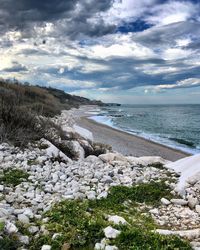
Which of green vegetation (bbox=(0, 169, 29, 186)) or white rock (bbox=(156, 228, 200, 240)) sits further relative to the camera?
green vegetation (bbox=(0, 169, 29, 186))

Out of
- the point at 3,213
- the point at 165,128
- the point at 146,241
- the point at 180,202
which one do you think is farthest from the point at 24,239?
the point at 165,128

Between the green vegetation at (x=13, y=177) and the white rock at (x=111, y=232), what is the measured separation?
2779mm

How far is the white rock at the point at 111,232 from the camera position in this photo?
4.15 metres

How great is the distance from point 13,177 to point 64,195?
1.43m

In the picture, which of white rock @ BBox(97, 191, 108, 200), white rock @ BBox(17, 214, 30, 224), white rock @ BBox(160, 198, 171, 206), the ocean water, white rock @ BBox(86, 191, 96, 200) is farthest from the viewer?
the ocean water

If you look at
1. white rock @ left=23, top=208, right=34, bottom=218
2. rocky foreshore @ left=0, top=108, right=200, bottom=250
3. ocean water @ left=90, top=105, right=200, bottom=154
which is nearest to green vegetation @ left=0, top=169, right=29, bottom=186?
rocky foreshore @ left=0, top=108, right=200, bottom=250

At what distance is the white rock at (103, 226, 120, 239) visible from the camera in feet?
13.6

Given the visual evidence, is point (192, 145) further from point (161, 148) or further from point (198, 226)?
point (198, 226)

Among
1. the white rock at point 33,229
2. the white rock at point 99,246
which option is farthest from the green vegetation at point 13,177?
the white rock at point 99,246

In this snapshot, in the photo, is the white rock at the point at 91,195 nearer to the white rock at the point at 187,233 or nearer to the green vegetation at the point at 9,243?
the white rock at the point at 187,233

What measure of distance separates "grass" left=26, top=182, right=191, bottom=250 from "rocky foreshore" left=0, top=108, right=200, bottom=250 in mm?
50

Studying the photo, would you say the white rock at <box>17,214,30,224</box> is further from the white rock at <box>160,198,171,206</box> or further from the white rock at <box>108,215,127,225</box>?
the white rock at <box>160,198,171,206</box>

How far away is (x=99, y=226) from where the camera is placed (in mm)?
4395

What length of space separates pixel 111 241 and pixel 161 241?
0.64m
